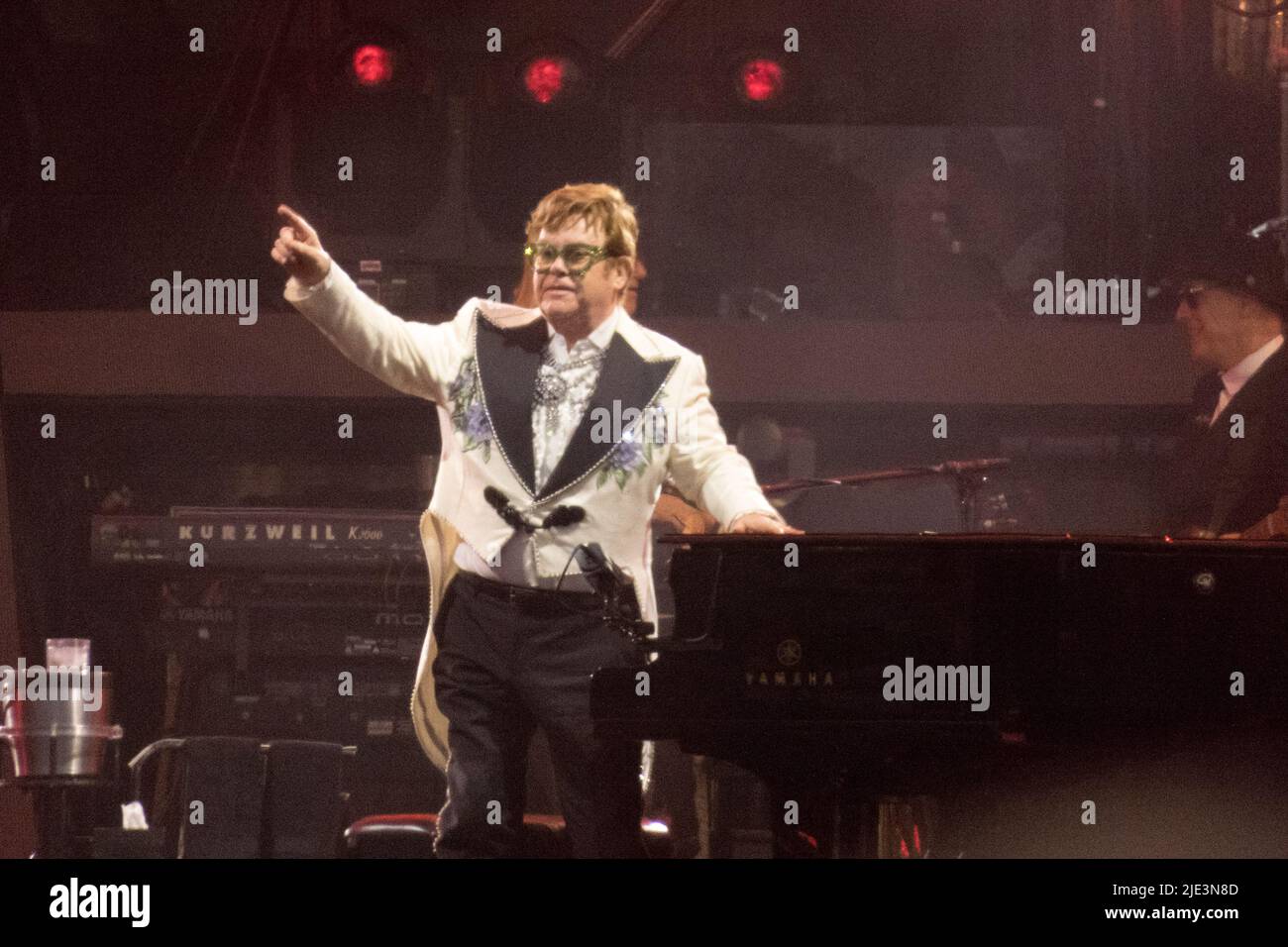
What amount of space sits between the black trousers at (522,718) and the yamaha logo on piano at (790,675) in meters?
0.54

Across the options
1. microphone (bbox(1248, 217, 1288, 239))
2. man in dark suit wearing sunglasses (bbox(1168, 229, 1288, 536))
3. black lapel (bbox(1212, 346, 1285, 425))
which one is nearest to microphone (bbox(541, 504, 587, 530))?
man in dark suit wearing sunglasses (bbox(1168, 229, 1288, 536))

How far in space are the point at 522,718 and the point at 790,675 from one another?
2.51ft

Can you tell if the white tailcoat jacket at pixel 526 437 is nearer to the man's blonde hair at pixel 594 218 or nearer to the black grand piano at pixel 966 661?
the man's blonde hair at pixel 594 218

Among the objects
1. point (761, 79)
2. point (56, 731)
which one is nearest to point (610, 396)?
point (761, 79)

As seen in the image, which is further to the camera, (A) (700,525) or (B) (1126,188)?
(B) (1126,188)

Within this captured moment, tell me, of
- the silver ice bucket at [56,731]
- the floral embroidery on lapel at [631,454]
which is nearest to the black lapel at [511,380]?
the floral embroidery on lapel at [631,454]

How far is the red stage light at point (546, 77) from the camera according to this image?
4.06 m

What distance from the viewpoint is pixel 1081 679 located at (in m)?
2.46

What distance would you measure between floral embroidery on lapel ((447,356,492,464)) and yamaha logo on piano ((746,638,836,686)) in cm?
88

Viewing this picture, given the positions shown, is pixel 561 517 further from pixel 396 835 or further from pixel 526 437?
pixel 396 835
